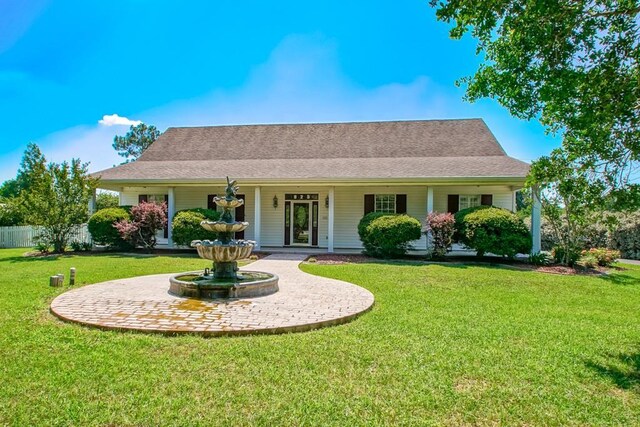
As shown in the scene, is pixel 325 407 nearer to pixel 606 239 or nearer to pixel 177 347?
pixel 177 347

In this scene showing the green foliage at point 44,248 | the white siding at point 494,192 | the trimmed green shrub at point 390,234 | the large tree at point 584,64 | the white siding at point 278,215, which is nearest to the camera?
the large tree at point 584,64

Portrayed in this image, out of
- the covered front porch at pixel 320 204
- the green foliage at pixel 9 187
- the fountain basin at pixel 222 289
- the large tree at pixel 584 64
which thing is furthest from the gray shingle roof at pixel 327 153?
the green foliage at pixel 9 187

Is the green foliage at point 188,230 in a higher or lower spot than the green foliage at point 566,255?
higher

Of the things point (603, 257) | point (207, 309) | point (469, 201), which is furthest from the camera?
point (469, 201)

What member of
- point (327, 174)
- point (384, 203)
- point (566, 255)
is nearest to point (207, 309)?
point (327, 174)

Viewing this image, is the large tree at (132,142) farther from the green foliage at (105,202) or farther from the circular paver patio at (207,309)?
the circular paver patio at (207,309)

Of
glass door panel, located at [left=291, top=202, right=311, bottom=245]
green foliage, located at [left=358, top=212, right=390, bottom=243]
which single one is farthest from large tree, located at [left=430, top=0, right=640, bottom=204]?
glass door panel, located at [left=291, top=202, right=311, bottom=245]

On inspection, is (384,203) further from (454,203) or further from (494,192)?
(494,192)

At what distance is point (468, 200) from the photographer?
16.2 m

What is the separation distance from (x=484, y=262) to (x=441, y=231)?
1.85m

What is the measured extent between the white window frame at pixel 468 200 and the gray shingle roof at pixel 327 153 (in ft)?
4.62

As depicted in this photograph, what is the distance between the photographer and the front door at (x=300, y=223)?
17.3m

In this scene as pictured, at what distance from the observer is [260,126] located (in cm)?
2145

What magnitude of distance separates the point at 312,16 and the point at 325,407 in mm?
10200
